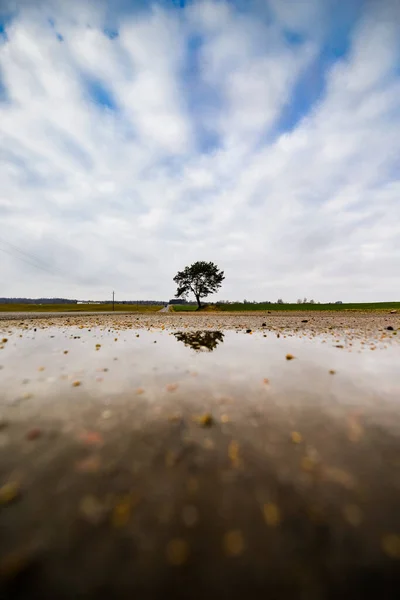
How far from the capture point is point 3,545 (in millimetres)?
1682

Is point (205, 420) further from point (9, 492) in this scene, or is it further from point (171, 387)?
point (9, 492)

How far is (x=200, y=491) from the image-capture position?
215 cm

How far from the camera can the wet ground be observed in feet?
4.97

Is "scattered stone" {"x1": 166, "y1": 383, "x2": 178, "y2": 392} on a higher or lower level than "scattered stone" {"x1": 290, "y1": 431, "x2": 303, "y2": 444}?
higher

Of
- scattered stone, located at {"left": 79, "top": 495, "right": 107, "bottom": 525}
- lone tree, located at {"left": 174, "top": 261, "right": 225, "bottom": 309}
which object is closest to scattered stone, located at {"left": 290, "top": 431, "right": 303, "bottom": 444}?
scattered stone, located at {"left": 79, "top": 495, "right": 107, "bottom": 525}

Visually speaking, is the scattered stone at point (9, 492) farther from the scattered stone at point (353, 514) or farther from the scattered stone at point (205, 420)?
the scattered stone at point (353, 514)

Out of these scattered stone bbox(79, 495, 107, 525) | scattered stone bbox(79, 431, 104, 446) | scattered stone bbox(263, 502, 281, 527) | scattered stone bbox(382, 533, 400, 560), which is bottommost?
scattered stone bbox(382, 533, 400, 560)

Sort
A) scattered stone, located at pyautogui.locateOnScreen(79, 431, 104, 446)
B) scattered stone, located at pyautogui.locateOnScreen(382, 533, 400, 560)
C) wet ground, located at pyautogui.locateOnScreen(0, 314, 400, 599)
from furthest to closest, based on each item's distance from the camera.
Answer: scattered stone, located at pyautogui.locateOnScreen(79, 431, 104, 446)
scattered stone, located at pyautogui.locateOnScreen(382, 533, 400, 560)
wet ground, located at pyautogui.locateOnScreen(0, 314, 400, 599)

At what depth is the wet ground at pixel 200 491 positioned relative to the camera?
4.97 feet

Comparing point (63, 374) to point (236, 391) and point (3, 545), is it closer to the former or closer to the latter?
point (236, 391)

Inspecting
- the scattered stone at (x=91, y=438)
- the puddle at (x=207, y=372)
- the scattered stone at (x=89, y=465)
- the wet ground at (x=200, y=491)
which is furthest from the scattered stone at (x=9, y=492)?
the puddle at (x=207, y=372)

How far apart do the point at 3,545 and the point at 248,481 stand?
5.81 feet

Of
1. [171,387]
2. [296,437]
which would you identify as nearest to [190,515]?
[296,437]

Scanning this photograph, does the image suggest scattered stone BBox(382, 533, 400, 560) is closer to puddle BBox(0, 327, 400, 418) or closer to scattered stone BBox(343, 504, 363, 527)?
scattered stone BBox(343, 504, 363, 527)
